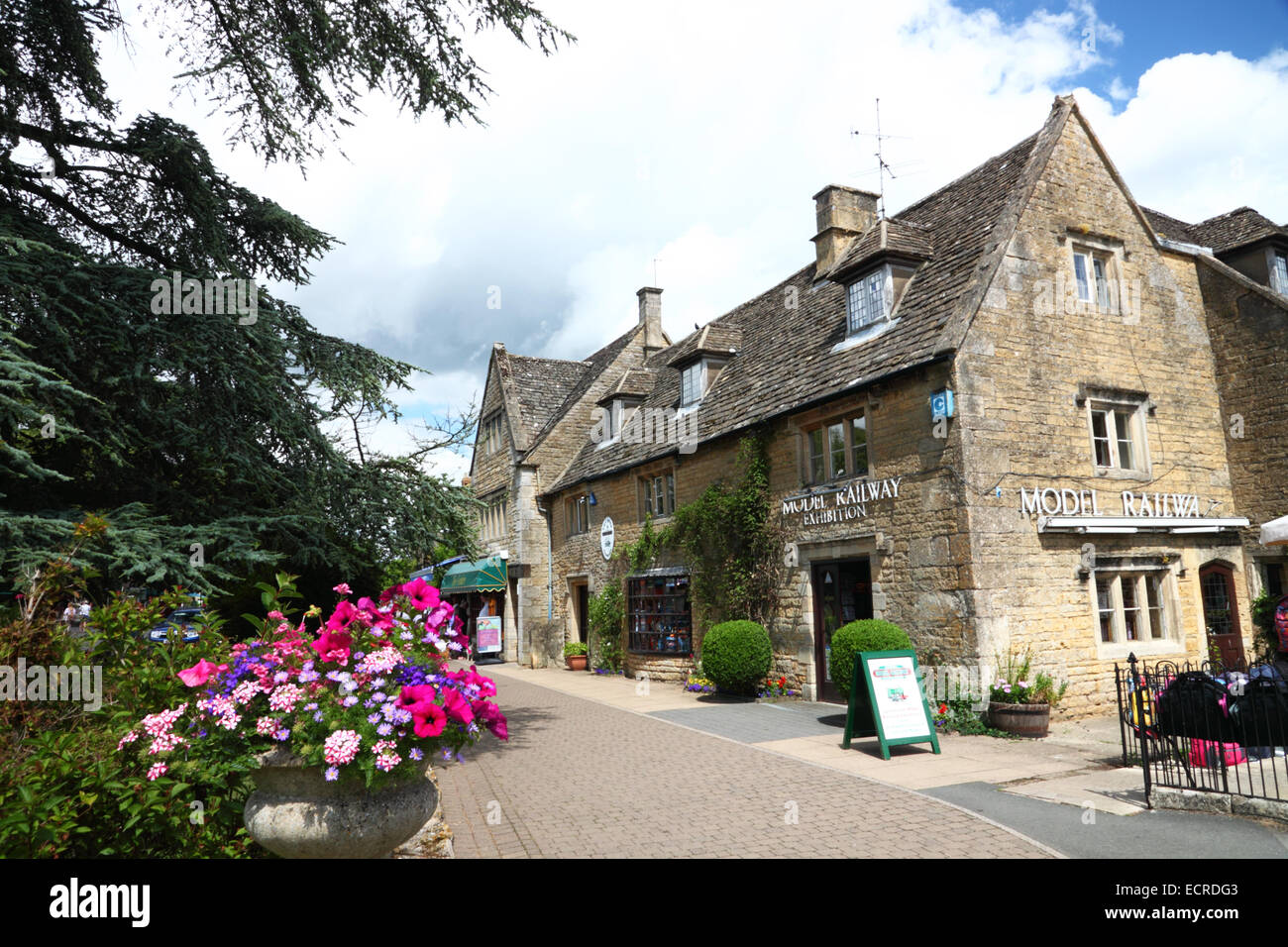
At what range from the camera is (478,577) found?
87.5 ft

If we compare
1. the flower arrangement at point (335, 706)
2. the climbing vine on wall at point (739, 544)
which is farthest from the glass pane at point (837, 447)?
the flower arrangement at point (335, 706)

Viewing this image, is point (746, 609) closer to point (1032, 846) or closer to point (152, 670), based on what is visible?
point (1032, 846)

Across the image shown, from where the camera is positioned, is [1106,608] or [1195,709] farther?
[1106,608]

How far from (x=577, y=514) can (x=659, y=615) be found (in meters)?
5.91

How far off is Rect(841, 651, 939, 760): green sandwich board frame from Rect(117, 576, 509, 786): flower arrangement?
6148 mm

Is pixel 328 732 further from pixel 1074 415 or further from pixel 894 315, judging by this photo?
pixel 1074 415

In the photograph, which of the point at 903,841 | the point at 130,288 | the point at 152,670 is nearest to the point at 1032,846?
the point at 903,841

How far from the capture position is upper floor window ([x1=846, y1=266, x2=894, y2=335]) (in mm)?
14281

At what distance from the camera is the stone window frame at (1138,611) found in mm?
12398

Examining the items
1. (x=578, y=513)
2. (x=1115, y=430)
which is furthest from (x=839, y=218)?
(x=578, y=513)

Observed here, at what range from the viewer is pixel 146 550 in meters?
7.08

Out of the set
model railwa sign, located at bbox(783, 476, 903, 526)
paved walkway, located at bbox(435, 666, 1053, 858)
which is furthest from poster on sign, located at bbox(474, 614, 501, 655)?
paved walkway, located at bbox(435, 666, 1053, 858)

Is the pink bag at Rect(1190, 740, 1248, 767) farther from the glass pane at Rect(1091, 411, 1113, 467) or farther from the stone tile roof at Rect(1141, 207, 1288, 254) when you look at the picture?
the stone tile roof at Rect(1141, 207, 1288, 254)
